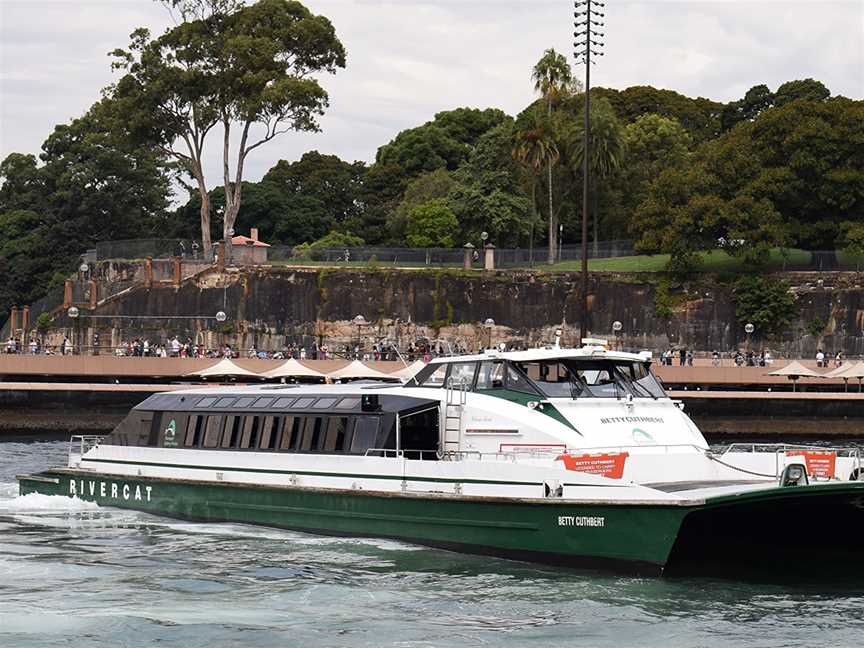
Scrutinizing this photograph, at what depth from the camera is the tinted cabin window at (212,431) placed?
29.2m

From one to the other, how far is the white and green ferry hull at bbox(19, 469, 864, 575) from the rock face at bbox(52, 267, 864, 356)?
4931 centimetres

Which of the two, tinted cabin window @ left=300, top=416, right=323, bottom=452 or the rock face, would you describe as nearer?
tinted cabin window @ left=300, top=416, right=323, bottom=452

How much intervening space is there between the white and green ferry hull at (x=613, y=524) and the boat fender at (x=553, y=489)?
186 mm

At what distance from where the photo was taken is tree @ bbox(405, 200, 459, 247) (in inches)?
3430

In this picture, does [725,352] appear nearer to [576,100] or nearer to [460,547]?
[576,100]

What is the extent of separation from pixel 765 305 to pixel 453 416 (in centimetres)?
4934

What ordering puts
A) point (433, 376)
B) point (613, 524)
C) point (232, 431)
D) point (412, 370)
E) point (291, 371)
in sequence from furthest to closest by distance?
point (291, 371) → point (412, 370) → point (232, 431) → point (433, 376) → point (613, 524)

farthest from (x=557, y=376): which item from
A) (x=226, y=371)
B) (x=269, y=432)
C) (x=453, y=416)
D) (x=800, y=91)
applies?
(x=800, y=91)

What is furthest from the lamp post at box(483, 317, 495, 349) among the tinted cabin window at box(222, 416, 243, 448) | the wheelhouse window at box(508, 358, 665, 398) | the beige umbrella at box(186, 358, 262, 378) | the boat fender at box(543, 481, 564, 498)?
the boat fender at box(543, 481, 564, 498)

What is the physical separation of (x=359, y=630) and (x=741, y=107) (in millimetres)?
92418

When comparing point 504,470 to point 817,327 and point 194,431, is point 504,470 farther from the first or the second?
point 817,327

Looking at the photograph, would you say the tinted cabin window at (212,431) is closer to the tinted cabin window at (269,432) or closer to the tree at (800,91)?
the tinted cabin window at (269,432)

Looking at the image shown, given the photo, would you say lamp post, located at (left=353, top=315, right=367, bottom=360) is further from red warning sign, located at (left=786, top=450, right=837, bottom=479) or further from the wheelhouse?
red warning sign, located at (left=786, top=450, right=837, bottom=479)

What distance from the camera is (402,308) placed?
7600 centimetres
